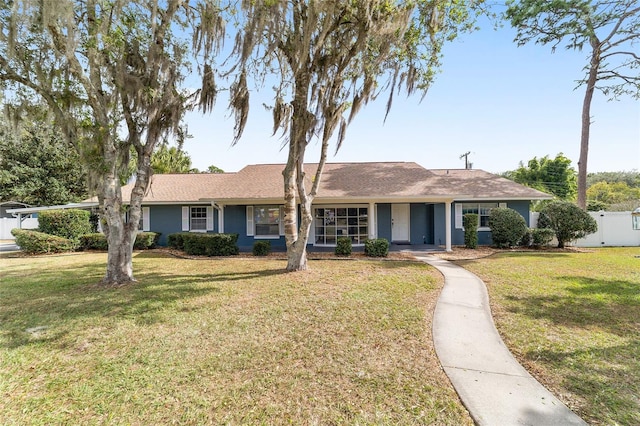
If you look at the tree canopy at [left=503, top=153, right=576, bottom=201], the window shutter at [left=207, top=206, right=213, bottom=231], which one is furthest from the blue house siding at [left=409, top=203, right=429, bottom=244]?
the tree canopy at [left=503, top=153, right=576, bottom=201]

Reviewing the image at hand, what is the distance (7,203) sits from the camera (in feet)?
79.7

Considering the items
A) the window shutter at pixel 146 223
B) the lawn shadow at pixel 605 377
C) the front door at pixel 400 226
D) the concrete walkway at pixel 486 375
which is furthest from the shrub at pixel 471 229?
the window shutter at pixel 146 223

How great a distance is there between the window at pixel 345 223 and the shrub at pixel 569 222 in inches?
357

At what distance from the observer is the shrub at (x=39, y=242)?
526 inches

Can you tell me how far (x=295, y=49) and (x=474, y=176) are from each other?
14205 mm

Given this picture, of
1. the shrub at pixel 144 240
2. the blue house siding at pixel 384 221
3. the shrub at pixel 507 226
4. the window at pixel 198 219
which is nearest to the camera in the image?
the shrub at pixel 507 226

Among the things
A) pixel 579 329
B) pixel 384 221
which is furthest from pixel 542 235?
pixel 579 329

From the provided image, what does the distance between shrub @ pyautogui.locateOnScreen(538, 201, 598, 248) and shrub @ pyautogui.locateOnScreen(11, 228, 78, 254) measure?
23946mm

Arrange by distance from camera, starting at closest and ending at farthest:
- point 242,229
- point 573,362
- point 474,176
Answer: point 573,362
point 242,229
point 474,176

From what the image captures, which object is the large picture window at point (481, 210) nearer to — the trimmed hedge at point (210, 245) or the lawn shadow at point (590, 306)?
the lawn shadow at point (590, 306)

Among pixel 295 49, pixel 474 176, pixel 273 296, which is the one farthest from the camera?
pixel 474 176

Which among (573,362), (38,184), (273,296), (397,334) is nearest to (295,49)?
(273,296)

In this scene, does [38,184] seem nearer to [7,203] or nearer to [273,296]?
[7,203]

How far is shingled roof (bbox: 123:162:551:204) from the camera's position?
13211mm
